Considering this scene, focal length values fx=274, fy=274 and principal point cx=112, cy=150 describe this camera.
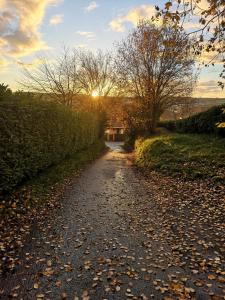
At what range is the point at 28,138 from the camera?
9.91 m

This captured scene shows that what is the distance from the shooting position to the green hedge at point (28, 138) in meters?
8.37

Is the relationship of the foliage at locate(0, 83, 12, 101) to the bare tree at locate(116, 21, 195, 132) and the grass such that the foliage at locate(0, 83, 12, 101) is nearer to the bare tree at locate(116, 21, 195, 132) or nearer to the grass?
the grass

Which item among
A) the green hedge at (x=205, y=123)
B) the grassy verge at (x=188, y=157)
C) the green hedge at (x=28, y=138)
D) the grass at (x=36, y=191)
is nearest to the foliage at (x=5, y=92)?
the green hedge at (x=28, y=138)

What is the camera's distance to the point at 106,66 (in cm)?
3766

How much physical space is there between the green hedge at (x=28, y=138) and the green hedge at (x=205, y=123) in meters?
10.1

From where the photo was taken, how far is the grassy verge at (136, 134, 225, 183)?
11852 mm

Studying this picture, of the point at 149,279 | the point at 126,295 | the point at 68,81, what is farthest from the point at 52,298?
the point at 68,81

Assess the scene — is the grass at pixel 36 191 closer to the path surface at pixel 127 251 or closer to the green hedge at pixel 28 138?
the green hedge at pixel 28 138

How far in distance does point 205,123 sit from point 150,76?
7.49 meters

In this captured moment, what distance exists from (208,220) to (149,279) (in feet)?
10.9

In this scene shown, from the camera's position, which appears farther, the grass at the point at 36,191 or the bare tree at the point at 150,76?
the bare tree at the point at 150,76

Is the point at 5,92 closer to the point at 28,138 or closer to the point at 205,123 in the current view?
the point at 28,138

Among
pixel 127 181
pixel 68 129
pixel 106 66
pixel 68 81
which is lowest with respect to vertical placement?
pixel 127 181

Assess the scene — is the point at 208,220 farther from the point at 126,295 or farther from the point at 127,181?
the point at 127,181
